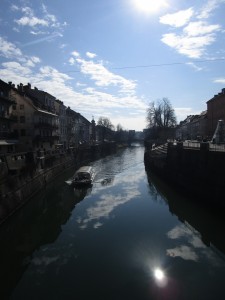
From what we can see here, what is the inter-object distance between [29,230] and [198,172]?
16182mm

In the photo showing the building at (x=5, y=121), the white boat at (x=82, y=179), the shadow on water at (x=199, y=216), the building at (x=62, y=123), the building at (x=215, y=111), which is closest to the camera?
the shadow on water at (x=199, y=216)

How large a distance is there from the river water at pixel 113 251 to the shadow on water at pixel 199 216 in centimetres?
6

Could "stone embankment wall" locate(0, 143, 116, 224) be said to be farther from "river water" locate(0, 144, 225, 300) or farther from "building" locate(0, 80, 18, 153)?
"building" locate(0, 80, 18, 153)

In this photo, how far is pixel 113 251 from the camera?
17.0 metres

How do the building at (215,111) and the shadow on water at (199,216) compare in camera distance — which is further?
the building at (215,111)

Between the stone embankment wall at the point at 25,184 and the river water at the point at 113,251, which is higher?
the stone embankment wall at the point at 25,184

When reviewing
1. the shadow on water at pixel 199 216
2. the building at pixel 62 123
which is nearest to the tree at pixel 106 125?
the building at pixel 62 123

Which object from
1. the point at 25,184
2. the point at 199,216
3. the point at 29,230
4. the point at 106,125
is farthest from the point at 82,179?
the point at 106,125

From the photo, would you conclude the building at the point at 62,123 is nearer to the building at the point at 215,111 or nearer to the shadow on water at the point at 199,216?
the building at the point at 215,111

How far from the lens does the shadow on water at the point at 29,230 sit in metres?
15.2

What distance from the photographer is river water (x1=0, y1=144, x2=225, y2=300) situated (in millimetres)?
13039

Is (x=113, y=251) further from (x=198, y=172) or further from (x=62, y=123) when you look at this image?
(x=62, y=123)

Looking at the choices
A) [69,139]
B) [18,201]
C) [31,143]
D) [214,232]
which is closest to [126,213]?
[214,232]

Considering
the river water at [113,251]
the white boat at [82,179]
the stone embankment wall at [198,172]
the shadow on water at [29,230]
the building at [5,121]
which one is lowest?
the shadow on water at [29,230]
